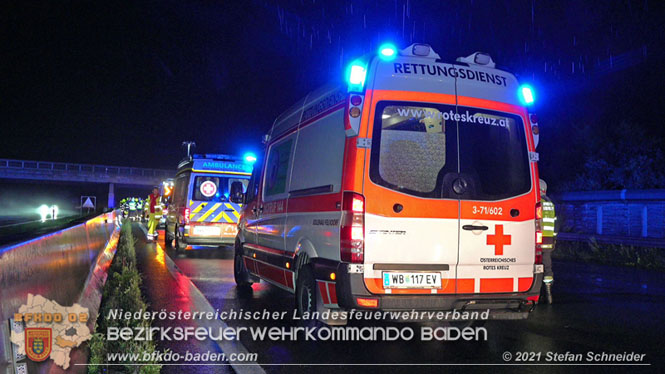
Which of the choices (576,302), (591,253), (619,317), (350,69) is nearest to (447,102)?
(350,69)

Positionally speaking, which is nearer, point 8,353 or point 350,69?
point 8,353

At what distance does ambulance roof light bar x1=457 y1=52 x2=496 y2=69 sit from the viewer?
581 cm

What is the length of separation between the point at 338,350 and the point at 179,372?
1.48m

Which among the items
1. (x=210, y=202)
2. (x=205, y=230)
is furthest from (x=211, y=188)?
(x=205, y=230)

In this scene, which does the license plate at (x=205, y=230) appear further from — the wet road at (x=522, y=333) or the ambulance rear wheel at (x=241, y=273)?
the ambulance rear wheel at (x=241, y=273)

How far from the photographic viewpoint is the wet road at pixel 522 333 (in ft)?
16.9

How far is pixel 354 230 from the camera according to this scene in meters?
5.07

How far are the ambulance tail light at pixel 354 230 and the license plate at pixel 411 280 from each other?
300 mm

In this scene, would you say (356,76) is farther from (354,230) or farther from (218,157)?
(218,157)

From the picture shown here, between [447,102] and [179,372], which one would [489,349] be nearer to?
[447,102]

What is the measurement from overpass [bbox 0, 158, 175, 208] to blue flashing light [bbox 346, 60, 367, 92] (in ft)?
217

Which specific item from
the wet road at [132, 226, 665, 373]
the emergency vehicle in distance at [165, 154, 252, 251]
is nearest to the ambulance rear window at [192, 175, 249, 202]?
the emergency vehicle in distance at [165, 154, 252, 251]

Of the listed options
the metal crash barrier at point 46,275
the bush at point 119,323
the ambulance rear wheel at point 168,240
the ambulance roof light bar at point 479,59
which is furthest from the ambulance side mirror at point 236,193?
the ambulance rear wheel at point 168,240

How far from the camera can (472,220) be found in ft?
17.7
